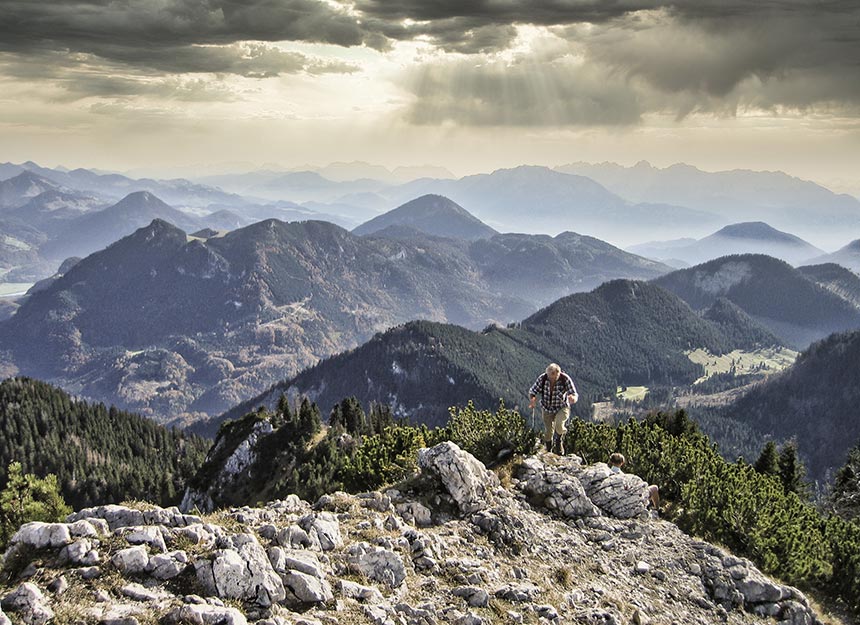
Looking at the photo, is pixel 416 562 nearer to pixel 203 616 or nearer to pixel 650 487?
pixel 203 616

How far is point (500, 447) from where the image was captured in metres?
32.3

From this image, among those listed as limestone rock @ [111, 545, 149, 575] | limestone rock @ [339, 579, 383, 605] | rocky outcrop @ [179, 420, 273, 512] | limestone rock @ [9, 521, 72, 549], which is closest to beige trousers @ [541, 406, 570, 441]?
limestone rock @ [339, 579, 383, 605]

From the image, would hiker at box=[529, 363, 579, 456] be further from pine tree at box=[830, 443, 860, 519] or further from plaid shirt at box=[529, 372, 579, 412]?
pine tree at box=[830, 443, 860, 519]

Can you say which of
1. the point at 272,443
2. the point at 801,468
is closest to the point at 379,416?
the point at 272,443

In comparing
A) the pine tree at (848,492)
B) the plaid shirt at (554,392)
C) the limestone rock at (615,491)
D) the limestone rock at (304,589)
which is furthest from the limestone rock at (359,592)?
the pine tree at (848,492)

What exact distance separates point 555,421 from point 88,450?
195 metres

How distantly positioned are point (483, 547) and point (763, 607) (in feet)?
39.3

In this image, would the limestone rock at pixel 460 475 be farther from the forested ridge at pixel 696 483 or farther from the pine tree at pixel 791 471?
the pine tree at pixel 791 471

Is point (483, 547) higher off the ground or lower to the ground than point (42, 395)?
higher

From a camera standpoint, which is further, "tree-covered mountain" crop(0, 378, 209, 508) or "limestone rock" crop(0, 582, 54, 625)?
"tree-covered mountain" crop(0, 378, 209, 508)

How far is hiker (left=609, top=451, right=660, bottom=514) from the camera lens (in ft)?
94.8

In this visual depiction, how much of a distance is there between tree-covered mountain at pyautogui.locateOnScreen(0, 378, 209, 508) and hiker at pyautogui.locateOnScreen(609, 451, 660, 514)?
13325 centimetres

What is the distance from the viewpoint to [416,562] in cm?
1970

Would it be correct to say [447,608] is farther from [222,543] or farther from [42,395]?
[42,395]
